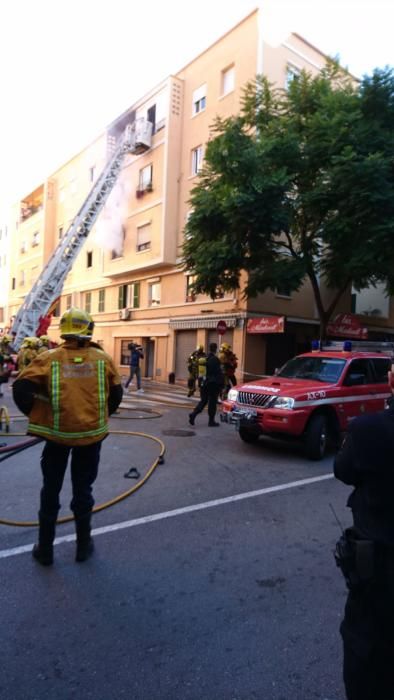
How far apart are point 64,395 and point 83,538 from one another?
118 centimetres

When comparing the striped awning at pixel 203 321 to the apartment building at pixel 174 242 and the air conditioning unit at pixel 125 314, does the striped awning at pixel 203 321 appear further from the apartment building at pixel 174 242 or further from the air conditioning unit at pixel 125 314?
the air conditioning unit at pixel 125 314

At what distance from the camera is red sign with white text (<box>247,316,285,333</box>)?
16.1 meters

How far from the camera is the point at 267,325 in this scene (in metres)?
16.7

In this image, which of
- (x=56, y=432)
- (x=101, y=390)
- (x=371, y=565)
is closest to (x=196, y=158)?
(x=101, y=390)

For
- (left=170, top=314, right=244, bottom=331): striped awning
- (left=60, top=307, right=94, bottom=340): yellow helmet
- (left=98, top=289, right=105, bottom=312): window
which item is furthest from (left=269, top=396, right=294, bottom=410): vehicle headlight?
(left=98, top=289, right=105, bottom=312): window

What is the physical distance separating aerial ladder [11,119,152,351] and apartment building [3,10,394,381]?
1.84 ft

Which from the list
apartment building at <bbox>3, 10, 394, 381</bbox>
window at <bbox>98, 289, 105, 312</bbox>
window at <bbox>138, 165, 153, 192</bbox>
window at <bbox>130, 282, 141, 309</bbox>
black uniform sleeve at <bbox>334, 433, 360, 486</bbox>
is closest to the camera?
black uniform sleeve at <bbox>334, 433, 360, 486</bbox>

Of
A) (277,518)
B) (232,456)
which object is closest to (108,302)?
(232,456)

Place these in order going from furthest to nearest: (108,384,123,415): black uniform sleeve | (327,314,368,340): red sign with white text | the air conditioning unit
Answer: the air conditioning unit < (327,314,368,340): red sign with white text < (108,384,123,415): black uniform sleeve

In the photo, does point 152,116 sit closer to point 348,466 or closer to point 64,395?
point 64,395

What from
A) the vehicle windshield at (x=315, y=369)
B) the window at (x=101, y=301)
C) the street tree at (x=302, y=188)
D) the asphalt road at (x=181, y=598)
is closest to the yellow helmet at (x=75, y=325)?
the asphalt road at (x=181, y=598)

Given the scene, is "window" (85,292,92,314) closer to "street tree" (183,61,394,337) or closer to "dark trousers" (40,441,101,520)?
"street tree" (183,61,394,337)

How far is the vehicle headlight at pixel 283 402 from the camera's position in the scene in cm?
708

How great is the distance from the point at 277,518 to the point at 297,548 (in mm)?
716
